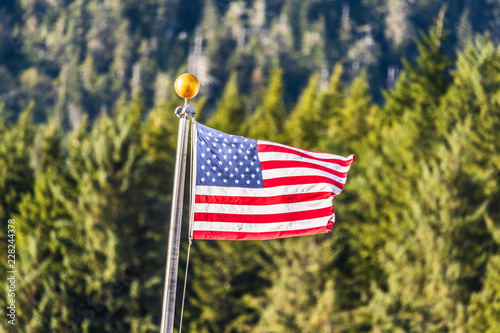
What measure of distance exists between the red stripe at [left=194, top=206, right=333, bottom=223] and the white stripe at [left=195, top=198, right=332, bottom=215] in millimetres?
37

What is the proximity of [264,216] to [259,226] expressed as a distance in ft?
0.45

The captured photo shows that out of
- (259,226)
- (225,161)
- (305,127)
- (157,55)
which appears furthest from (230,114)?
(157,55)

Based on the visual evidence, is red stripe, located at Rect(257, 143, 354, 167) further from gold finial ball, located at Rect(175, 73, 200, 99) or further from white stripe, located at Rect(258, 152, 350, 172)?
gold finial ball, located at Rect(175, 73, 200, 99)

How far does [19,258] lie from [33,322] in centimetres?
443

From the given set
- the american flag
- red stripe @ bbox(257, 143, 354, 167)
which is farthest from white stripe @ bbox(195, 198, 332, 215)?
red stripe @ bbox(257, 143, 354, 167)

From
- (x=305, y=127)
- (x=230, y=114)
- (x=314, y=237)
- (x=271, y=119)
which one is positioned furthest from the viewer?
(x=230, y=114)

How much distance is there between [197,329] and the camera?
3269cm

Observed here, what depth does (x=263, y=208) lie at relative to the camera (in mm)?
8367

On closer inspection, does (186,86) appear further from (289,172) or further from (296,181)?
(296,181)

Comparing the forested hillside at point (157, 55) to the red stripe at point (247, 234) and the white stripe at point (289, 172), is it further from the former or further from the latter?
the red stripe at point (247, 234)

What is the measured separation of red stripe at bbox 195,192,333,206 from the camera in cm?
798

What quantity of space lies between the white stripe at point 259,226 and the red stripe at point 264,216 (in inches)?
1.6

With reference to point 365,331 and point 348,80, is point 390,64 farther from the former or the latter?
point 365,331

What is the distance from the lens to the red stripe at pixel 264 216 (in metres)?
7.95
